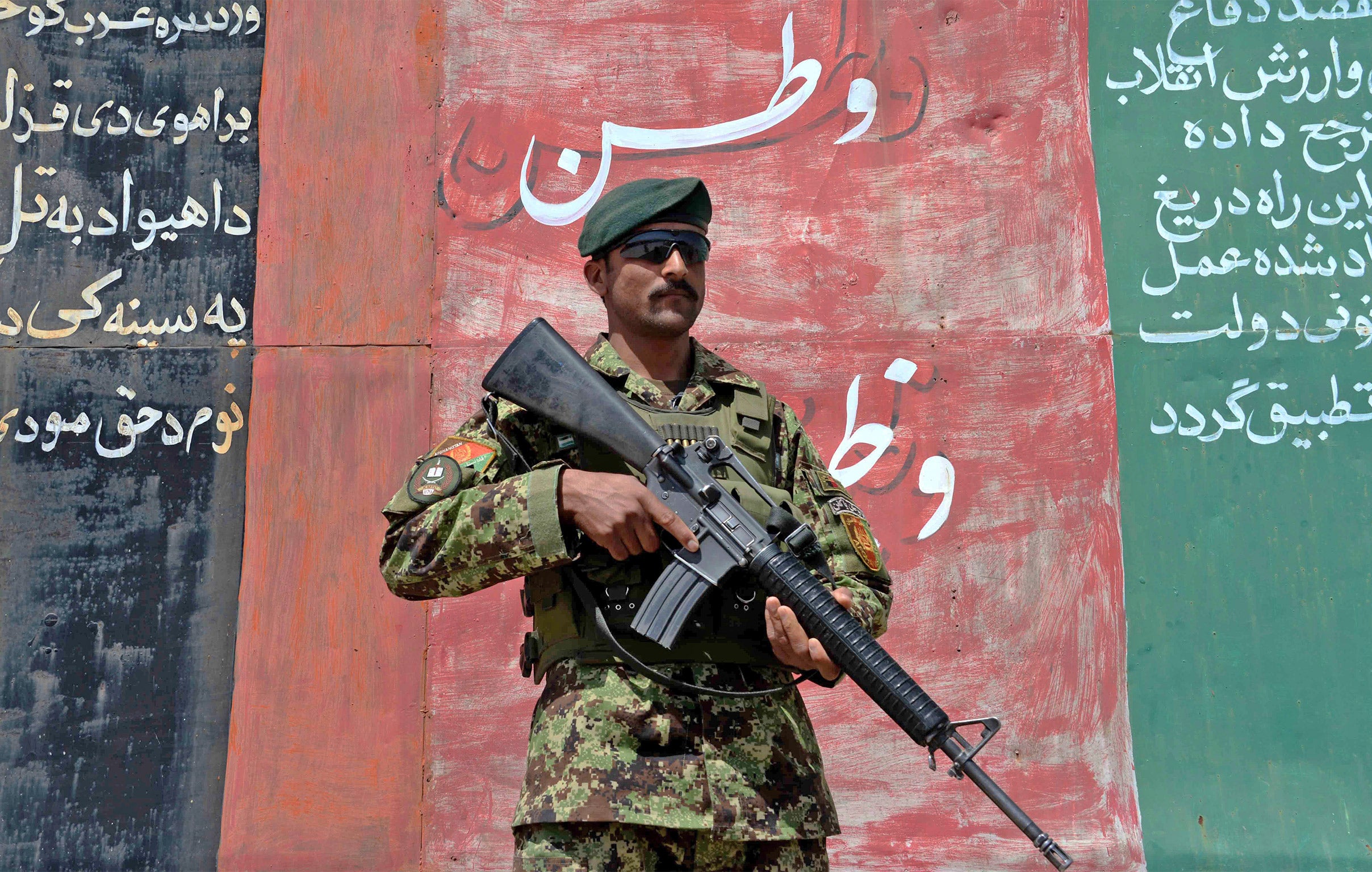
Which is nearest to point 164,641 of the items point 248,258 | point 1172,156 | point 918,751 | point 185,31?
point 248,258

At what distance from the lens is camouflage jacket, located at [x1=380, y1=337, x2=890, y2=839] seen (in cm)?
187

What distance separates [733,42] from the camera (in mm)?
3688

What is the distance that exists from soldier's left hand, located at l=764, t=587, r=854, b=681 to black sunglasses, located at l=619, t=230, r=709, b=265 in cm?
69

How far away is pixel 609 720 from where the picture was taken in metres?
1.93

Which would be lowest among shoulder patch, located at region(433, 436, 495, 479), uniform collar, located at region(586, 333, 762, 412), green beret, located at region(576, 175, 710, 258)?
shoulder patch, located at region(433, 436, 495, 479)

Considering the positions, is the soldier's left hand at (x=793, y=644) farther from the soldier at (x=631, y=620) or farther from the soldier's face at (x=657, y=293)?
the soldier's face at (x=657, y=293)

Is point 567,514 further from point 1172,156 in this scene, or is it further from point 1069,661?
point 1172,156

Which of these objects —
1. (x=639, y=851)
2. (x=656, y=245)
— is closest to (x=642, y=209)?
(x=656, y=245)

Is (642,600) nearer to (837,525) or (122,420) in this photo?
(837,525)

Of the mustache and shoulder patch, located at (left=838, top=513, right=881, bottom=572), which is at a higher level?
the mustache

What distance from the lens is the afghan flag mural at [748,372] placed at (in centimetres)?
325

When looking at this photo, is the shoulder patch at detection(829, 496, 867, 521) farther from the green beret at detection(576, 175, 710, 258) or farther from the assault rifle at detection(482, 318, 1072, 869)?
the green beret at detection(576, 175, 710, 258)

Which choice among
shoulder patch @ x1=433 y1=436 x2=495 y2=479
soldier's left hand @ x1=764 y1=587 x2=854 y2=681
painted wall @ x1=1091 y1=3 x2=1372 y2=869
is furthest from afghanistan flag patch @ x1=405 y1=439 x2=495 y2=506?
painted wall @ x1=1091 y1=3 x2=1372 y2=869

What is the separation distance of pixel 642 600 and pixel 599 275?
693mm
